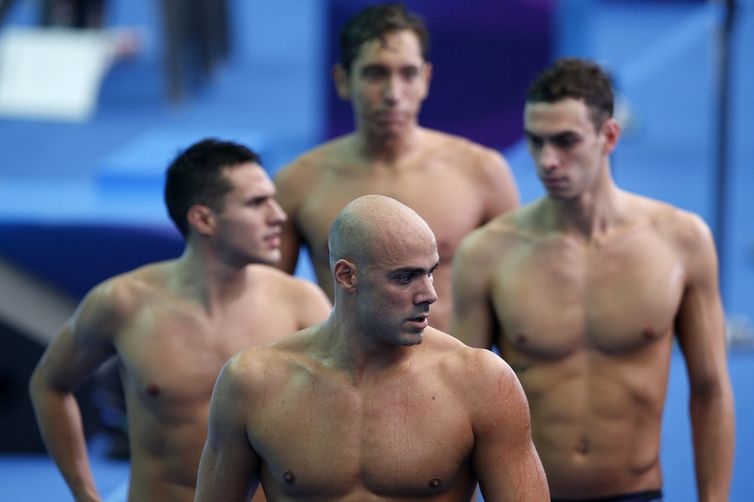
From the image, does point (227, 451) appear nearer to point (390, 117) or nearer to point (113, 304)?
point (113, 304)

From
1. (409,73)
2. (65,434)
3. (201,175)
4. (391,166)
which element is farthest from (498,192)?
(65,434)

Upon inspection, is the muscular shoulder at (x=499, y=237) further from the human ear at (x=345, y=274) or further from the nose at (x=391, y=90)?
the human ear at (x=345, y=274)

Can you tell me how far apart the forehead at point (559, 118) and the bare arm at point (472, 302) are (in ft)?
1.32

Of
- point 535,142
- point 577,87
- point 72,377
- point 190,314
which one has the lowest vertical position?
point 72,377

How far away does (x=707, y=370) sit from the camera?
4.23 meters

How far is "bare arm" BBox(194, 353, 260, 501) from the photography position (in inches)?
128

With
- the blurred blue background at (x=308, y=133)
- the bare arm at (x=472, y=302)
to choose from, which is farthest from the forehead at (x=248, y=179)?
the blurred blue background at (x=308, y=133)

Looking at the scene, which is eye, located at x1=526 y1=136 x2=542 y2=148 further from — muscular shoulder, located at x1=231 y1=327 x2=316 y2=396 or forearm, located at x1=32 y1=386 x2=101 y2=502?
forearm, located at x1=32 y1=386 x2=101 y2=502

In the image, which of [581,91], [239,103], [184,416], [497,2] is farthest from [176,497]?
[239,103]

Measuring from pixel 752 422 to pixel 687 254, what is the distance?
293 centimetres

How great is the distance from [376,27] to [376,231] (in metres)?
2.05

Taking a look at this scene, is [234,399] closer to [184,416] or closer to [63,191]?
[184,416]

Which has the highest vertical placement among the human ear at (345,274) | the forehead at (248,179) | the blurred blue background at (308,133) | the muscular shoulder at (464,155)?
the human ear at (345,274)

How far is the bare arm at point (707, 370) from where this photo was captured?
166 inches
